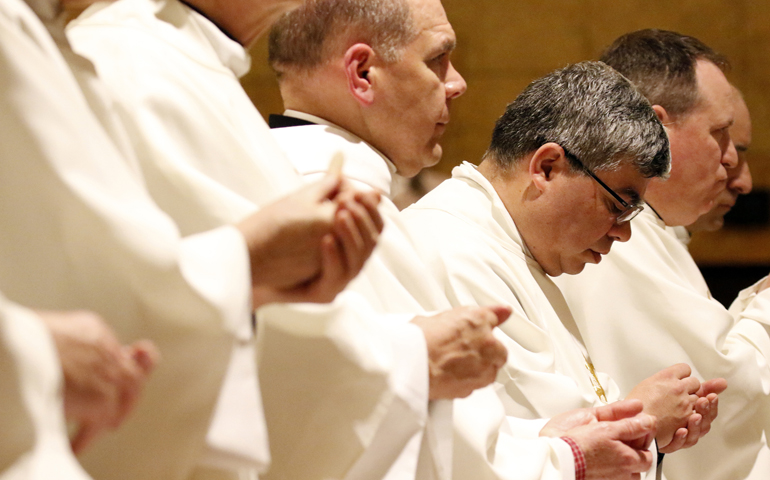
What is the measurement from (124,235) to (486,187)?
2.40 m

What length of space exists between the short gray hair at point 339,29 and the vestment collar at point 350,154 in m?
0.21

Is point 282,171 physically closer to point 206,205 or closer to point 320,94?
point 206,205

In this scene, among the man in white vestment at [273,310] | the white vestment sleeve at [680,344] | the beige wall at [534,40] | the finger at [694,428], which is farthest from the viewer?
the beige wall at [534,40]

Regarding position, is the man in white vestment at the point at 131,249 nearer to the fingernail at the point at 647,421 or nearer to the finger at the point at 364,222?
the finger at the point at 364,222

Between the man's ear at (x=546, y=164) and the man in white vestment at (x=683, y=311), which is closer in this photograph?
the man's ear at (x=546, y=164)

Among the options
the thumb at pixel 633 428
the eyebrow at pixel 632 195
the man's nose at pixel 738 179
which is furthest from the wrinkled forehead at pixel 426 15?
the man's nose at pixel 738 179

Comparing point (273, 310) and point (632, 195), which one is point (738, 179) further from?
point (273, 310)

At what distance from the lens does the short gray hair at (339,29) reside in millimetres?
3344

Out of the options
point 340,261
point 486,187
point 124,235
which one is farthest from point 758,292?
point 124,235

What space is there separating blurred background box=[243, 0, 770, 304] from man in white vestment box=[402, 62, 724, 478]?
4.14 meters

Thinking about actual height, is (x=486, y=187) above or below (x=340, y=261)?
below

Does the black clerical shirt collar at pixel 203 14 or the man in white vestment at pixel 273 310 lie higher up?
the black clerical shirt collar at pixel 203 14

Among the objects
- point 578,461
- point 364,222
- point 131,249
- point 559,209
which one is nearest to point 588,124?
point 559,209

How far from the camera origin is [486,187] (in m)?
3.78
